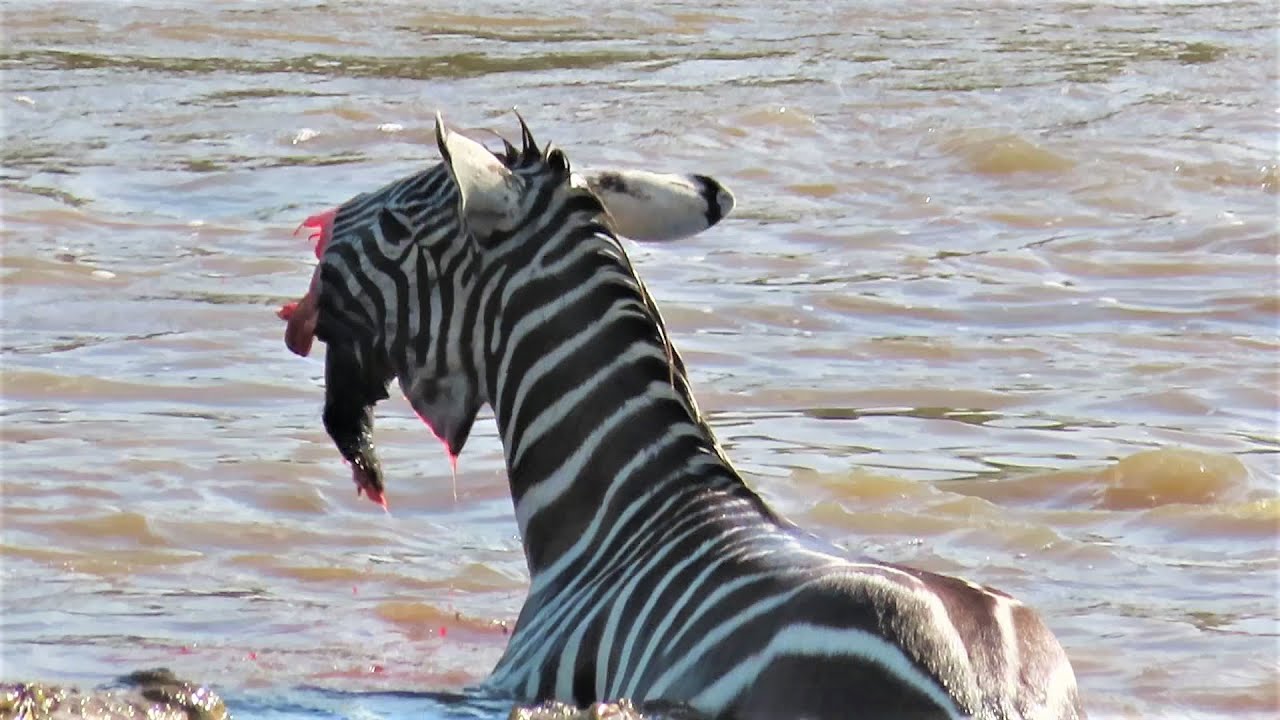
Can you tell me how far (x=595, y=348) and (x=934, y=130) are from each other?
10.7m

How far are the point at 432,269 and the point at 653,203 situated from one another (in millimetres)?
525

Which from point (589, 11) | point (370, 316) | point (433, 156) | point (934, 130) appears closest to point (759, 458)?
point (370, 316)

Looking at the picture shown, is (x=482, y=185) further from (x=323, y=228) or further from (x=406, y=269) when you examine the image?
(x=323, y=228)

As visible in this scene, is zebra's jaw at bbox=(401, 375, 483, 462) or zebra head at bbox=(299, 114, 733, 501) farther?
zebra's jaw at bbox=(401, 375, 483, 462)

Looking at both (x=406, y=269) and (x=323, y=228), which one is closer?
(x=406, y=269)

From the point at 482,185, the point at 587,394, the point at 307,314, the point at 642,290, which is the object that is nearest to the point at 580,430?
the point at 587,394

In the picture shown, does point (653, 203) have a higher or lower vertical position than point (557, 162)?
lower

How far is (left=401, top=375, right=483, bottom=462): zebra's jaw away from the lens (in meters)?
5.32

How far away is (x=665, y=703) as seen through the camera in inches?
163

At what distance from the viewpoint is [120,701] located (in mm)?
4062

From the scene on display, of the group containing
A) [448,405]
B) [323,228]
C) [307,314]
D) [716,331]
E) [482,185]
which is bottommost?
[716,331]

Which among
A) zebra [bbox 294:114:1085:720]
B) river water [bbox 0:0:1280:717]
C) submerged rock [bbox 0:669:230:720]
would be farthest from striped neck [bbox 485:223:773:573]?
submerged rock [bbox 0:669:230:720]

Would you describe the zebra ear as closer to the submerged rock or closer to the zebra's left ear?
the zebra's left ear

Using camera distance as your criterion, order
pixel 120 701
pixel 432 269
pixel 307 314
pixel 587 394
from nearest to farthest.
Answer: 1. pixel 120 701
2. pixel 587 394
3. pixel 432 269
4. pixel 307 314
